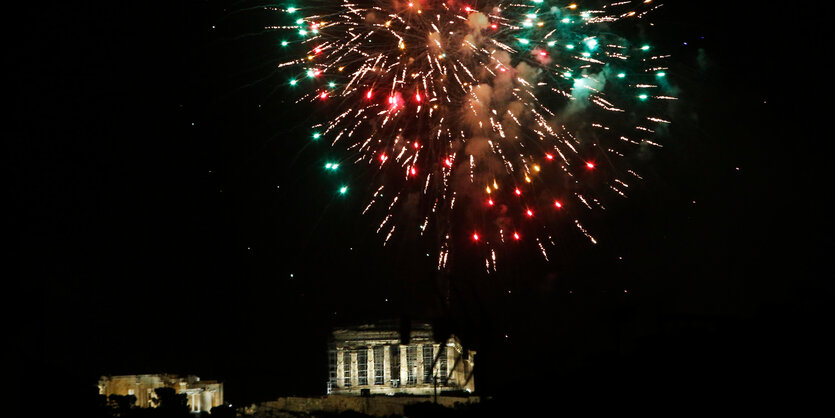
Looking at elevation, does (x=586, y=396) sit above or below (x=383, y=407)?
above

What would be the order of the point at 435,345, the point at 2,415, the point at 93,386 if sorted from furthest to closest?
the point at 435,345, the point at 93,386, the point at 2,415

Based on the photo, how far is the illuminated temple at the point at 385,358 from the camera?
150 ft

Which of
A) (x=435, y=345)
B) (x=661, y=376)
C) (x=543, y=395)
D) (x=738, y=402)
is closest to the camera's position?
(x=738, y=402)

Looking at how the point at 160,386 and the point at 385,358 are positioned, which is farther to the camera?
the point at 385,358

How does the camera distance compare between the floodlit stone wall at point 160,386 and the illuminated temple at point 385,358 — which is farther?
the illuminated temple at point 385,358

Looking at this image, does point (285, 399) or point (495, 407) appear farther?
point (285, 399)

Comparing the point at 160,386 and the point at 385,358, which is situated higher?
the point at 385,358

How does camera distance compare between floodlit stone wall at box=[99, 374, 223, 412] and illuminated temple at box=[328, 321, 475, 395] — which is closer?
floodlit stone wall at box=[99, 374, 223, 412]

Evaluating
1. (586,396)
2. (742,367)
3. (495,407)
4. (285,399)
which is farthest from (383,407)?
(742,367)

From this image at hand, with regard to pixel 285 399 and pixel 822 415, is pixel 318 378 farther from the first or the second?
pixel 822 415

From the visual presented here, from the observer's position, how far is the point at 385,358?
153ft

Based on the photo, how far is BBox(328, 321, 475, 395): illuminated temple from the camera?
1802 inches

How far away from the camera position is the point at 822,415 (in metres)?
10.4

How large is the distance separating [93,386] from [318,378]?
66.6 ft
